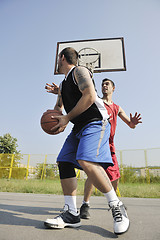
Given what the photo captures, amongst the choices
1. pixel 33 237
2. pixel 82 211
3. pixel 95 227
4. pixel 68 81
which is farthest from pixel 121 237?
pixel 68 81

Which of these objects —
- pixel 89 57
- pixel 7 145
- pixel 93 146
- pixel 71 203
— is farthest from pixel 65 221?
pixel 7 145


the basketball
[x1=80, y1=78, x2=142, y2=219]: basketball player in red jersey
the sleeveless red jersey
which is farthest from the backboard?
the basketball

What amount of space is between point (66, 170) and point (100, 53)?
5035 mm

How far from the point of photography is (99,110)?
1981mm

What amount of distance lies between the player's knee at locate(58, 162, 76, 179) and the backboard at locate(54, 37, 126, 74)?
4046 mm

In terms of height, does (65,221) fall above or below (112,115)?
below

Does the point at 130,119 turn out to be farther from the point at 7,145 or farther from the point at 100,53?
the point at 7,145

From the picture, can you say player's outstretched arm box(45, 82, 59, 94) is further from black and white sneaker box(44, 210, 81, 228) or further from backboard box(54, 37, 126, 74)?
backboard box(54, 37, 126, 74)

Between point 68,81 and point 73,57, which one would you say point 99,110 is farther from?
point 73,57

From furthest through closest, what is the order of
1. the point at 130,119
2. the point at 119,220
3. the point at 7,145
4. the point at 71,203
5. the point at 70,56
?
the point at 7,145, the point at 130,119, the point at 70,56, the point at 71,203, the point at 119,220

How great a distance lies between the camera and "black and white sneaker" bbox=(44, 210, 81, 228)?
1.65 m

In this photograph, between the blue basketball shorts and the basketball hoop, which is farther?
the basketball hoop

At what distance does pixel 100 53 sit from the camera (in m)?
6.16

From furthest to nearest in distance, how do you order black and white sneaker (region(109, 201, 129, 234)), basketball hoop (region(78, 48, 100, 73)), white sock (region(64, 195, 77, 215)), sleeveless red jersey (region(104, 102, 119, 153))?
basketball hoop (region(78, 48, 100, 73)) < sleeveless red jersey (region(104, 102, 119, 153)) < white sock (region(64, 195, 77, 215)) < black and white sneaker (region(109, 201, 129, 234))
